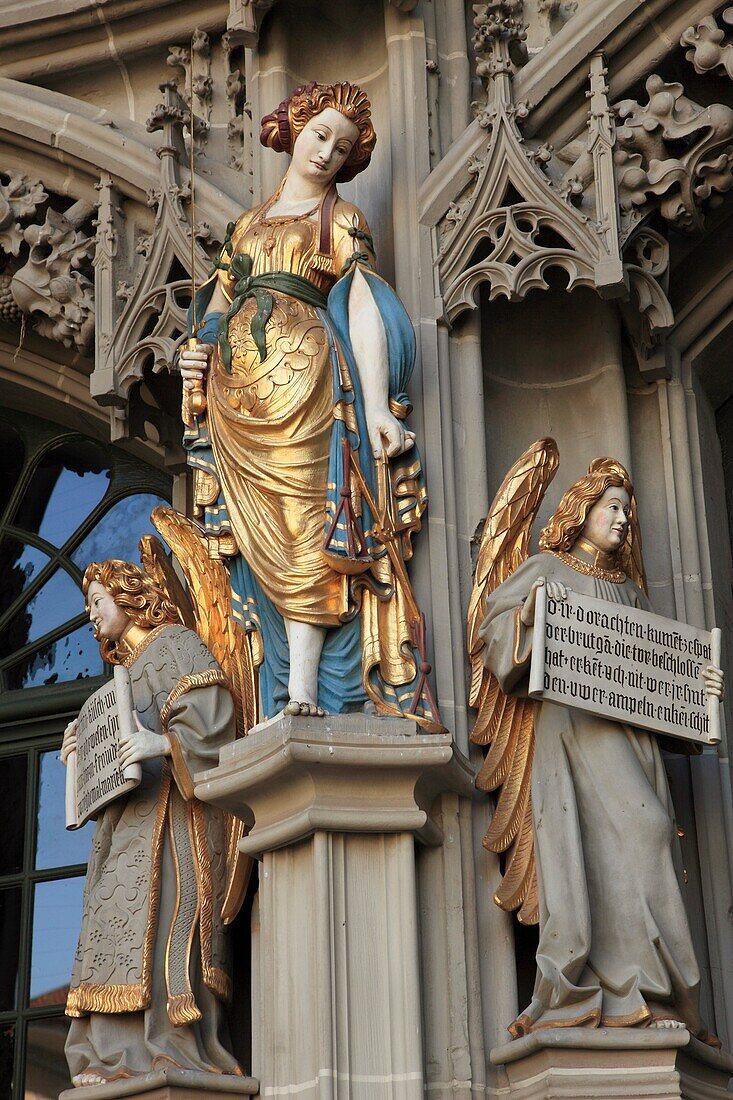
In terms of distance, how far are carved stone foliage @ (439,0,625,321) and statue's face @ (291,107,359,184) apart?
0.45 metres

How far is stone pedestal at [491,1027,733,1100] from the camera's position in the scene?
6.89 metres

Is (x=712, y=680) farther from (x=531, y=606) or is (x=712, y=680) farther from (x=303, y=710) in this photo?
(x=303, y=710)

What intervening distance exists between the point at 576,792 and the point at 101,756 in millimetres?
1647

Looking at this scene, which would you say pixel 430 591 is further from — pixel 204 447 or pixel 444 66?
pixel 444 66

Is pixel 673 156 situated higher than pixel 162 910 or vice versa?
pixel 673 156

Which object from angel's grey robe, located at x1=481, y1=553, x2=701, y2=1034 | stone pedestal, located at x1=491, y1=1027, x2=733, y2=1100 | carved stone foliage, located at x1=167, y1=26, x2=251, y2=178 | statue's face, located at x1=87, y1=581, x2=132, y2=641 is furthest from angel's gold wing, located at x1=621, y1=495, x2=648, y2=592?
carved stone foliage, located at x1=167, y1=26, x2=251, y2=178

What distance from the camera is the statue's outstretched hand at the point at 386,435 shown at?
305 inches

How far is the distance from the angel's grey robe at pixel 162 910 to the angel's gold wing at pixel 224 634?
6cm

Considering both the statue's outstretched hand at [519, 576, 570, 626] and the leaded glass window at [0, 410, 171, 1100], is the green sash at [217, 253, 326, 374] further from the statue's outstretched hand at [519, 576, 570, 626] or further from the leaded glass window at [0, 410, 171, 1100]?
the leaded glass window at [0, 410, 171, 1100]

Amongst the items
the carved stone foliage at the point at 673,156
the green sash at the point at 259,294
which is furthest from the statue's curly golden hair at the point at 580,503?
the green sash at the point at 259,294

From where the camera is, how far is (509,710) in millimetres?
7676

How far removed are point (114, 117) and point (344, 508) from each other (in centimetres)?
254

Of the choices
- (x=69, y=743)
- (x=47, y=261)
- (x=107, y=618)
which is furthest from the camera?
(x=47, y=261)

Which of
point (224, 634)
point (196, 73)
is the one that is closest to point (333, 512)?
point (224, 634)
